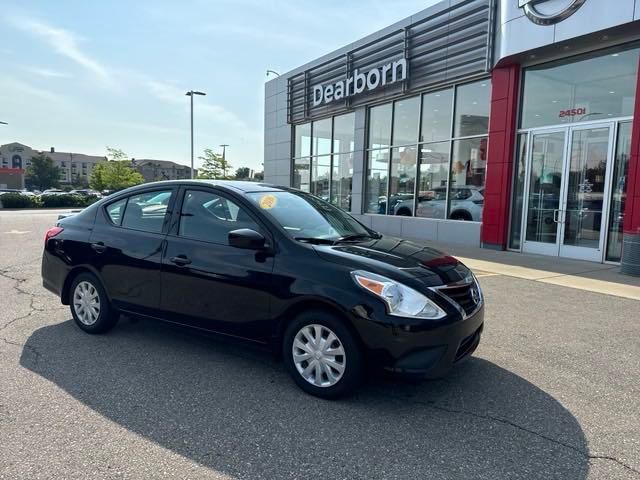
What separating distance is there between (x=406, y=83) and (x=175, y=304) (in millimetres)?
11790

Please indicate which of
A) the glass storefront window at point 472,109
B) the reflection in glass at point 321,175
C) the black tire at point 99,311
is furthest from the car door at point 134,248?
the reflection in glass at point 321,175

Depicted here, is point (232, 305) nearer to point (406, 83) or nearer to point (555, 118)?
point (555, 118)

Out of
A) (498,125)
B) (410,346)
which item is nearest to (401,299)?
(410,346)

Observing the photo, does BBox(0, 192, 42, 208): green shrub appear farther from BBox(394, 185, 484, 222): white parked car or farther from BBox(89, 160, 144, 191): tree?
BBox(394, 185, 484, 222): white parked car

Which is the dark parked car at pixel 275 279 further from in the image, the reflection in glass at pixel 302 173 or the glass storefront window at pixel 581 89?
the reflection in glass at pixel 302 173

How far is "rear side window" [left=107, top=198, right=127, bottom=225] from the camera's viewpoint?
4.74 m

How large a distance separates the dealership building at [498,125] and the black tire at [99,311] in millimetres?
8264

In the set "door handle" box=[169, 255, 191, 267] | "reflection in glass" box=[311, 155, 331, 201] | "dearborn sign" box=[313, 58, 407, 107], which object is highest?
"dearborn sign" box=[313, 58, 407, 107]

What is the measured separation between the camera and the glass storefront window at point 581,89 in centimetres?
946

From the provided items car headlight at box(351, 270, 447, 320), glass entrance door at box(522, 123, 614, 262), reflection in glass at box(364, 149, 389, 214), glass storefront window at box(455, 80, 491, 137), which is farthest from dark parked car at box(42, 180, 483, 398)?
reflection in glass at box(364, 149, 389, 214)

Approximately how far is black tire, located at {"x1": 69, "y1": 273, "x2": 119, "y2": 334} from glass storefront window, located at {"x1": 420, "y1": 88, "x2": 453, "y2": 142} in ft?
35.5

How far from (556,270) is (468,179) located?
4.50 meters

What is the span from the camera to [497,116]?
11.4 m

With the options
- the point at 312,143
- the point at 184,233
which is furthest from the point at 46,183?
the point at 184,233
